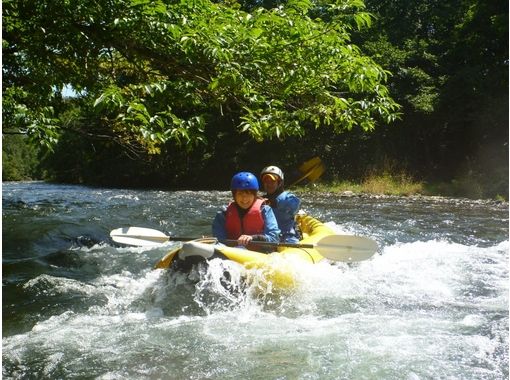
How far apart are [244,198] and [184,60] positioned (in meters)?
1.49

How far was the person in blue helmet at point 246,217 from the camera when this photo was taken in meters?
5.16

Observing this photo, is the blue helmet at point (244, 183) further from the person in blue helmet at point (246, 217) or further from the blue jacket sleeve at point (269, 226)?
the blue jacket sleeve at point (269, 226)

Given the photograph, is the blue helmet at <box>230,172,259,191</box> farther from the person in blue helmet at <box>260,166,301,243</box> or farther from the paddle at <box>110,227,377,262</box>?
the person in blue helmet at <box>260,166,301,243</box>

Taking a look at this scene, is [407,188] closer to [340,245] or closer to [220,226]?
[340,245]

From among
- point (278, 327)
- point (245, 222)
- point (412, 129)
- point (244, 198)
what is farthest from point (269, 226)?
point (412, 129)

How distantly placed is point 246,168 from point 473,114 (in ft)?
30.2

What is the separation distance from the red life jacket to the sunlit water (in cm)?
64

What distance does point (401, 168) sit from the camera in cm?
1952

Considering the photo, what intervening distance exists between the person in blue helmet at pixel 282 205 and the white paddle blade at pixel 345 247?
2.67 ft

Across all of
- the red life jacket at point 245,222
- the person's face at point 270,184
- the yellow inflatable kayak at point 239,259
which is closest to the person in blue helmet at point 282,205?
the person's face at point 270,184

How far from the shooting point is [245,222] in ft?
17.2

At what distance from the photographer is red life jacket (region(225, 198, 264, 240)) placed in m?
5.24

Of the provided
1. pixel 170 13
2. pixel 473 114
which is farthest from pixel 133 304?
pixel 473 114

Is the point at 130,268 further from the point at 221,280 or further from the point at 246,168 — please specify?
the point at 246,168
